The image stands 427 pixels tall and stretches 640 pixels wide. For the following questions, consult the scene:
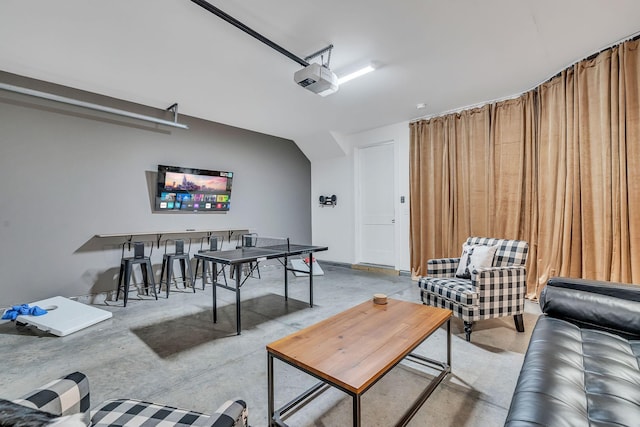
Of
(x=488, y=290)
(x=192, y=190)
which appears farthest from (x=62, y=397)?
(x=192, y=190)

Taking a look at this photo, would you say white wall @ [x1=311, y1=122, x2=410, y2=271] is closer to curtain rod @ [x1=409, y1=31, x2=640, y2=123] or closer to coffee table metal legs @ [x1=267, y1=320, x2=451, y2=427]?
curtain rod @ [x1=409, y1=31, x2=640, y2=123]

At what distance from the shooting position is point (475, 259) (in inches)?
Result: 122

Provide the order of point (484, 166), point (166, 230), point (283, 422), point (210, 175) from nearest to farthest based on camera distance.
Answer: point (283, 422) → point (484, 166) → point (166, 230) → point (210, 175)

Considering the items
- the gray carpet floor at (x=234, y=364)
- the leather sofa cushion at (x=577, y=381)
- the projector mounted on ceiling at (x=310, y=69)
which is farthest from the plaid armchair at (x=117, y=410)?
the projector mounted on ceiling at (x=310, y=69)

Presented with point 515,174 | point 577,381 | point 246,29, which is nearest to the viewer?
point 577,381

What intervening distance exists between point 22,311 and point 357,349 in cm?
385

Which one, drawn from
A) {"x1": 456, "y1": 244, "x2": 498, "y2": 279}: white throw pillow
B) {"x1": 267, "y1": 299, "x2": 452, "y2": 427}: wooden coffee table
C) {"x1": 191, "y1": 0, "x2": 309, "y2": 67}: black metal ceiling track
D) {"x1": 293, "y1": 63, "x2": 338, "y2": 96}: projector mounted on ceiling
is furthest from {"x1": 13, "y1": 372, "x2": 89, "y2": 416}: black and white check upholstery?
{"x1": 456, "y1": 244, "x2": 498, "y2": 279}: white throw pillow

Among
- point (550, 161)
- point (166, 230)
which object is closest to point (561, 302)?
point (550, 161)

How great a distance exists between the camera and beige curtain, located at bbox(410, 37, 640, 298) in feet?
9.54

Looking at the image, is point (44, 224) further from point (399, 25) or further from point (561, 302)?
point (561, 302)

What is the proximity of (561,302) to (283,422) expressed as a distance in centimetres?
197

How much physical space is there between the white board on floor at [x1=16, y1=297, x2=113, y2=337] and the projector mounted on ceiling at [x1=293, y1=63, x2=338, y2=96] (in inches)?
134

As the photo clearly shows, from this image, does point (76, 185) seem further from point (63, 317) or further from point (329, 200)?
point (329, 200)

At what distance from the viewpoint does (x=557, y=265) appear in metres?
3.51
